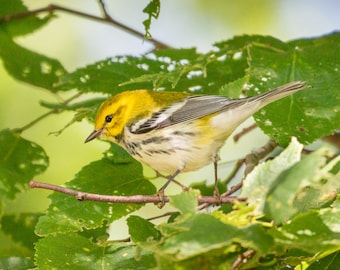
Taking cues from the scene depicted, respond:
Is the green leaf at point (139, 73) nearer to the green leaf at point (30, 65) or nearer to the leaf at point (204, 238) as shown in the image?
the green leaf at point (30, 65)

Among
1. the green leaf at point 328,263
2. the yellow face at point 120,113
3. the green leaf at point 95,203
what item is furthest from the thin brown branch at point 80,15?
the green leaf at point 328,263

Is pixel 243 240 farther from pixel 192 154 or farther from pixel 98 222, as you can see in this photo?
pixel 192 154

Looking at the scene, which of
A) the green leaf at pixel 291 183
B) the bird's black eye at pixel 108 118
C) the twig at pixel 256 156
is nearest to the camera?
the green leaf at pixel 291 183

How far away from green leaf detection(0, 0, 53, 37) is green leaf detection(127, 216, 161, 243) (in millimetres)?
1094

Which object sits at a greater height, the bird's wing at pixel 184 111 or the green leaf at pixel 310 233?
the bird's wing at pixel 184 111

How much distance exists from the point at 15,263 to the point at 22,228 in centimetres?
45

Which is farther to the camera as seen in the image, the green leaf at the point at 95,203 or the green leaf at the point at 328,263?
the green leaf at the point at 95,203

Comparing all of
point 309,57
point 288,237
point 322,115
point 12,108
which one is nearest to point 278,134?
point 322,115

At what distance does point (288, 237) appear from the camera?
107 centimetres

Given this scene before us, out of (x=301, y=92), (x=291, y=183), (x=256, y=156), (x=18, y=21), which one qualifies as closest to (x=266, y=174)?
(x=291, y=183)

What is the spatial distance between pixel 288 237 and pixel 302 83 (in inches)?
28.9

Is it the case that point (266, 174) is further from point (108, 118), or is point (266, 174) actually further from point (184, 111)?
point (108, 118)

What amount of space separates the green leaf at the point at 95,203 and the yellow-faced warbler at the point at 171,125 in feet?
0.39

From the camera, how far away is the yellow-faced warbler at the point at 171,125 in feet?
6.64
